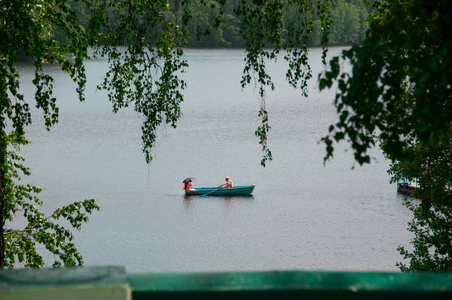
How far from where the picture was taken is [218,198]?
3459cm

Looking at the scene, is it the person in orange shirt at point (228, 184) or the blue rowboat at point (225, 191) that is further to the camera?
the person in orange shirt at point (228, 184)

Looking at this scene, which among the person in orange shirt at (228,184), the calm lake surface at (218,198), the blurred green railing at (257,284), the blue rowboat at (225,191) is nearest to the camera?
the blurred green railing at (257,284)

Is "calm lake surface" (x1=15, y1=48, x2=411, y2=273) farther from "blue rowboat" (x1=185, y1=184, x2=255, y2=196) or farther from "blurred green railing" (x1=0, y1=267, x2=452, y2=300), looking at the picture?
"blurred green railing" (x1=0, y1=267, x2=452, y2=300)

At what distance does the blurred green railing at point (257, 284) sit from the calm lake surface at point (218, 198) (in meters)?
22.0

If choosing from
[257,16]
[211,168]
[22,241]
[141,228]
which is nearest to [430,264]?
[257,16]

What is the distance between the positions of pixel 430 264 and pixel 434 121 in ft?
34.1

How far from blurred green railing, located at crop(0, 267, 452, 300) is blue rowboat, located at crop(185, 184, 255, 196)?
105 ft

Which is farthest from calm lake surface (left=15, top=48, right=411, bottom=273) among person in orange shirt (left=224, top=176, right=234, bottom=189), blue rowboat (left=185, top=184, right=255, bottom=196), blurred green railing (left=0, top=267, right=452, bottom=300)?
blurred green railing (left=0, top=267, right=452, bottom=300)

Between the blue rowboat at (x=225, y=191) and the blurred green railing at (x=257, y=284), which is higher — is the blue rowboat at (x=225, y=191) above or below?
below

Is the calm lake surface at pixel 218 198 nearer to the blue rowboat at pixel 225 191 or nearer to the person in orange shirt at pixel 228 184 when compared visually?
the blue rowboat at pixel 225 191

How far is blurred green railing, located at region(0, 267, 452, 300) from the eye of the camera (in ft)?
5.23

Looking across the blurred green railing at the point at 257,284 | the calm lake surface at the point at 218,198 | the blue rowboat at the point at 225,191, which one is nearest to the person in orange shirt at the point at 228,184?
the blue rowboat at the point at 225,191

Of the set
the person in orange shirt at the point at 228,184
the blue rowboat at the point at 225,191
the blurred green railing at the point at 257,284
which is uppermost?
the blurred green railing at the point at 257,284

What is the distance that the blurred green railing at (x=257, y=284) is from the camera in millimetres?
1594
